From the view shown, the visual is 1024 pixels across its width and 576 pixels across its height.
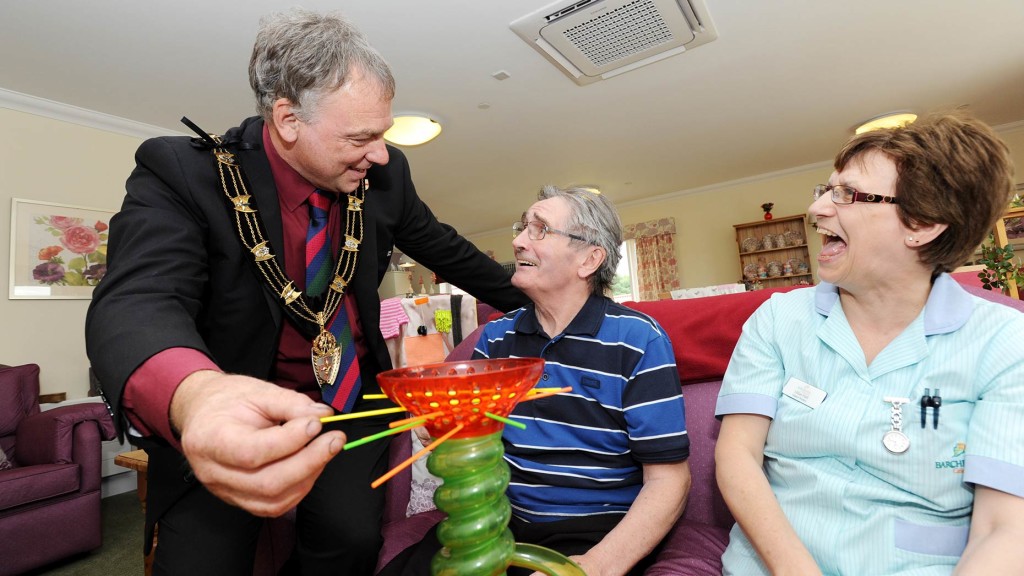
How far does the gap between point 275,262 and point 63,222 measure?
4354 mm

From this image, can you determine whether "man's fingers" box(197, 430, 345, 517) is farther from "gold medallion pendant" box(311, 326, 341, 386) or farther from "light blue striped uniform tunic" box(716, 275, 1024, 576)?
"light blue striped uniform tunic" box(716, 275, 1024, 576)

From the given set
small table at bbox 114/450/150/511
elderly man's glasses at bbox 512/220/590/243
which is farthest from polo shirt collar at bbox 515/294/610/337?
small table at bbox 114/450/150/511

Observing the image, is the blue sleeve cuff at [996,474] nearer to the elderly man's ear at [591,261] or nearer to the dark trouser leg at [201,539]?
the elderly man's ear at [591,261]

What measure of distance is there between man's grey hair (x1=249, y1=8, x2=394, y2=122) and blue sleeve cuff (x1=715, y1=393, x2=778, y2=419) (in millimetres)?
1113

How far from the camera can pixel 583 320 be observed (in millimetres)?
1381

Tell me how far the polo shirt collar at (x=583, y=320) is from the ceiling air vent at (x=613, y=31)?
260 centimetres

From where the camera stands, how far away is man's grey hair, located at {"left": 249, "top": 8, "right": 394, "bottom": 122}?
123 cm

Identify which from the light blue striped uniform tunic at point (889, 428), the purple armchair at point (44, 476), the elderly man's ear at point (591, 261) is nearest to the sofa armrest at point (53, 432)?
the purple armchair at point (44, 476)

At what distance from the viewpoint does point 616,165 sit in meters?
7.05

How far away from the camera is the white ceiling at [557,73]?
3359mm

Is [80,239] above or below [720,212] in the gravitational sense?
below

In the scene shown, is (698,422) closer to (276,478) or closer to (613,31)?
(276,478)

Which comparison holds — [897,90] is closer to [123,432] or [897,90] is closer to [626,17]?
[626,17]

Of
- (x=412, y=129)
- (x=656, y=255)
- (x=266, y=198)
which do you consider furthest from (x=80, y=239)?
(x=656, y=255)
